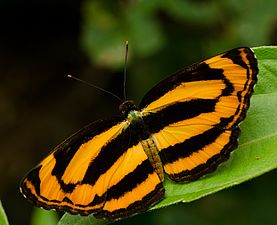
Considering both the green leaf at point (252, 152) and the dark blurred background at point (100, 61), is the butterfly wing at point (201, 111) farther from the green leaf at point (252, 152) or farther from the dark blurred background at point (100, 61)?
the dark blurred background at point (100, 61)

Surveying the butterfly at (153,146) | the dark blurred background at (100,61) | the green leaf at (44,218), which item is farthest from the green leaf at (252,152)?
the dark blurred background at (100,61)

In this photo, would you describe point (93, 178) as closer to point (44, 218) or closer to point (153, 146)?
point (153, 146)

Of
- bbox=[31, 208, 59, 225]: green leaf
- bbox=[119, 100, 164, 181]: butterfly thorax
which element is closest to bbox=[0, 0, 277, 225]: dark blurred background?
bbox=[31, 208, 59, 225]: green leaf

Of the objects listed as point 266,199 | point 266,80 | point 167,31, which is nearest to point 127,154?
point 266,80

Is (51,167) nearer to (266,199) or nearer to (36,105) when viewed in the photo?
(266,199)

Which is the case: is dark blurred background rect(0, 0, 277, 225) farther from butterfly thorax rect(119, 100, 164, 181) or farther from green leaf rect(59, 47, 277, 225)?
green leaf rect(59, 47, 277, 225)

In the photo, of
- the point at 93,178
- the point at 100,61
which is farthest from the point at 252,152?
the point at 100,61
